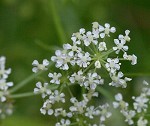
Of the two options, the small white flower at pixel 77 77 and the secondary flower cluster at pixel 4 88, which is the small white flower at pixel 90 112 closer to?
the small white flower at pixel 77 77

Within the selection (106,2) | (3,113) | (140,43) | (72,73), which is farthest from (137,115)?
(106,2)

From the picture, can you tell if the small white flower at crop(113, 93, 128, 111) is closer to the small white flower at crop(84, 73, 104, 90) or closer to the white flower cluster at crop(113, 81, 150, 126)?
the white flower cluster at crop(113, 81, 150, 126)

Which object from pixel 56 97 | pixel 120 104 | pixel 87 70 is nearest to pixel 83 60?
pixel 87 70

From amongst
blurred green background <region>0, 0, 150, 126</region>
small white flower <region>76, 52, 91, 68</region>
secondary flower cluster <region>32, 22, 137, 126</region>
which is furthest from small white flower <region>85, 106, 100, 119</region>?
blurred green background <region>0, 0, 150, 126</region>

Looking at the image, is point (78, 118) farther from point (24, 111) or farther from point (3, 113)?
point (24, 111)

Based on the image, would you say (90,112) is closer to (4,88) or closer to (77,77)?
(77,77)
